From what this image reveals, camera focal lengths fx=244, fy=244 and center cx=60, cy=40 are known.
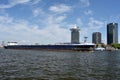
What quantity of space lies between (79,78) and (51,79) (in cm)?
399

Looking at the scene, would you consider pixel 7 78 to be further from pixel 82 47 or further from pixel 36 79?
pixel 82 47

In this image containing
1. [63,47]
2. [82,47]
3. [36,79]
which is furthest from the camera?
[63,47]

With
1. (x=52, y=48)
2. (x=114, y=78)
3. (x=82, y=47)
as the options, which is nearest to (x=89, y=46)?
(x=82, y=47)

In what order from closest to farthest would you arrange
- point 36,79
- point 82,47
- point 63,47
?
point 36,79 < point 82,47 < point 63,47

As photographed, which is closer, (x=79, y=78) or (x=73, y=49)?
(x=79, y=78)

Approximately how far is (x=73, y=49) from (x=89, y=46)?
38.9 feet

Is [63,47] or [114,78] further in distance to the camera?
[63,47]

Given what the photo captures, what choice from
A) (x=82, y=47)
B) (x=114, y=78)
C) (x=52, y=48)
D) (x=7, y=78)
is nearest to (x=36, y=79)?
(x=7, y=78)

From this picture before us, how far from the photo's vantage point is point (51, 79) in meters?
32.2

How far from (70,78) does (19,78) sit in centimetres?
687

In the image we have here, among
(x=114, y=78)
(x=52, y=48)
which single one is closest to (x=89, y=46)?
(x=52, y=48)

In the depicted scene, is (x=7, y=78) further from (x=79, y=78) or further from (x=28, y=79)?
(x=79, y=78)

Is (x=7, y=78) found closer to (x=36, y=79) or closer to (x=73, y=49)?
(x=36, y=79)

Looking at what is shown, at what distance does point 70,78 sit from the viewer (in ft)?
109
